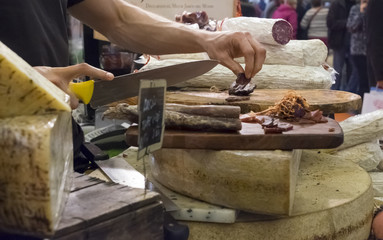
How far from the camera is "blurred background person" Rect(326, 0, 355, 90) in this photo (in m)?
6.21

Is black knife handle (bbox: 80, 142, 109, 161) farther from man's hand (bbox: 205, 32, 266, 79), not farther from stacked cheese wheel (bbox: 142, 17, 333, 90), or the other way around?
stacked cheese wheel (bbox: 142, 17, 333, 90)

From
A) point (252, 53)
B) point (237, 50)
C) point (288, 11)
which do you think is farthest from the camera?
point (288, 11)

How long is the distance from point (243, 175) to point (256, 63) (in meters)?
0.56

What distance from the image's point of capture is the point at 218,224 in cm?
171

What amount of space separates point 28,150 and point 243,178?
90 centimetres

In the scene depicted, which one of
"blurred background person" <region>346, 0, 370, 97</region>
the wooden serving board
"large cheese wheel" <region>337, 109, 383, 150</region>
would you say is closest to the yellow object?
the wooden serving board

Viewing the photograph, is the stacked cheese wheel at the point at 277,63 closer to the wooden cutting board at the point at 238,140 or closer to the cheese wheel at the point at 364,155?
the cheese wheel at the point at 364,155

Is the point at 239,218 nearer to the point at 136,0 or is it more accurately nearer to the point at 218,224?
the point at 218,224

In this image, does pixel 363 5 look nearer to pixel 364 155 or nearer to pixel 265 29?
pixel 265 29

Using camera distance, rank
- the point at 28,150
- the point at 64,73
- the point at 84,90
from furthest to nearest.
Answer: the point at 84,90 < the point at 64,73 < the point at 28,150

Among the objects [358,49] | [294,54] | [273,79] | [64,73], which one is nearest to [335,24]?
[358,49]

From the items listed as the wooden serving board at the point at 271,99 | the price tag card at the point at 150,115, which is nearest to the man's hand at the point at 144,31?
the wooden serving board at the point at 271,99

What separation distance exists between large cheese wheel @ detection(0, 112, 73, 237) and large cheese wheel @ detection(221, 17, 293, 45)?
2.58 meters

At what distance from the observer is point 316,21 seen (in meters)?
6.30
